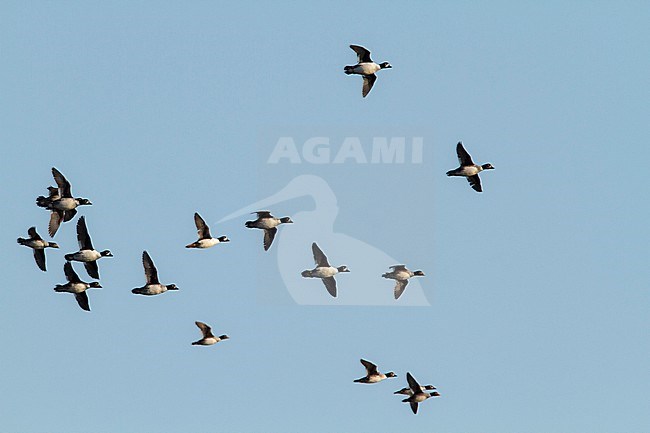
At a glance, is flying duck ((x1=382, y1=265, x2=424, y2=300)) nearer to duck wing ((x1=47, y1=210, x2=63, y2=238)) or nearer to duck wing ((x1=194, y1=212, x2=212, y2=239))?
duck wing ((x1=194, y1=212, x2=212, y2=239))

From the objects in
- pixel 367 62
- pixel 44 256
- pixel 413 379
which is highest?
pixel 367 62

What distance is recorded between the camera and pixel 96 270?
8188 centimetres

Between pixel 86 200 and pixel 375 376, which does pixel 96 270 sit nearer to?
pixel 86 200

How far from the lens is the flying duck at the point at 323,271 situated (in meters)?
85.0

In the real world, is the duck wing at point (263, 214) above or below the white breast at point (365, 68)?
below

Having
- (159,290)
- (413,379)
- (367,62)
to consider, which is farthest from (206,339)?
(367,62)

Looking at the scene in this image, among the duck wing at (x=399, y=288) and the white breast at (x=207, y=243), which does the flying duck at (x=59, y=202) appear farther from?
the duck wing at (x=399, y=288)

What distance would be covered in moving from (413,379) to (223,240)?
1038cm

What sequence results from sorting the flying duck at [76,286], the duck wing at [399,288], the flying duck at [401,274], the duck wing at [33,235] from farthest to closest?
the duck wing at [399,288]
the flying duck at [401,274]
the duck wing at [33,235]
the flying duck at [76,286]

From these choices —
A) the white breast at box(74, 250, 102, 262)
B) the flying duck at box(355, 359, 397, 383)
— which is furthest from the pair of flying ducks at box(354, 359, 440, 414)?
the white breast at box(74, 250, 102, 262)

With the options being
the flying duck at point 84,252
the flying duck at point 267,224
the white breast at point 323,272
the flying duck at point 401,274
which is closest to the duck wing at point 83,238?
the flying duck at point 84,252

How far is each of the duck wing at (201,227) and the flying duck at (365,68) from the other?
8587 mm

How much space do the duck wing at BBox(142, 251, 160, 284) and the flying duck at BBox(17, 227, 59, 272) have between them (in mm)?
4608

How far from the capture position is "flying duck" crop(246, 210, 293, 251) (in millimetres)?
82125
